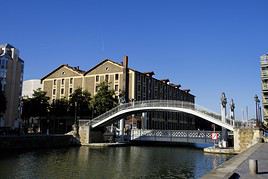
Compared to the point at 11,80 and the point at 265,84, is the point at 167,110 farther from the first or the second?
the point at 11,80

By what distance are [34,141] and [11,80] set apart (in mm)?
22652

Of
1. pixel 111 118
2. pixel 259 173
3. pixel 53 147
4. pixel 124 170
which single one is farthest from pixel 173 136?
pixel 259 173

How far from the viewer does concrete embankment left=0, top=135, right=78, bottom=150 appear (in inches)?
1284

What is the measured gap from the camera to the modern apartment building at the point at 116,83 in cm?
6606

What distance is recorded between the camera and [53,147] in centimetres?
3909

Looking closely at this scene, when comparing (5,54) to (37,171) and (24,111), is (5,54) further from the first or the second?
(37,171)

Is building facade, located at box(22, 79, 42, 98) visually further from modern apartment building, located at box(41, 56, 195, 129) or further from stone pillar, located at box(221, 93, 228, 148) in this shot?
stone pillar, located at box(221, 93, 228, 148)

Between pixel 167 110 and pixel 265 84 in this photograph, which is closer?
pixel 167 110

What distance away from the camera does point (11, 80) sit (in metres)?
55.5

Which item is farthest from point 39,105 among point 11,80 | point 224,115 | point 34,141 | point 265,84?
point 265,84

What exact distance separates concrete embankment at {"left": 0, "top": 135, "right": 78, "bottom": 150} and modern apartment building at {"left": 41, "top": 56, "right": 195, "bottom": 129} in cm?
2118

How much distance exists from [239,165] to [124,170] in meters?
8.76

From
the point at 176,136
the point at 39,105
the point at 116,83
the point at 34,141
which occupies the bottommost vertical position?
the point at 34,141

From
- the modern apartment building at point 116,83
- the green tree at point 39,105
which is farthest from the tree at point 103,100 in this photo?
the green tree at point 39,105
